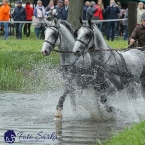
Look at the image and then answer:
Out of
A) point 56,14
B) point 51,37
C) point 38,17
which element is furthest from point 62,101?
point 56,14

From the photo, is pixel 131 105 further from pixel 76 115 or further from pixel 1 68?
pixel 1 68

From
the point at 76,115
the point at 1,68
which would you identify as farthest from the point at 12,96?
the point at 76,115

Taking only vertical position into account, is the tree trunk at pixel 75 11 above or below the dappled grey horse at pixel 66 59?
below

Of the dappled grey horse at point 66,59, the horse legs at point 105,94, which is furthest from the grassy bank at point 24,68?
the horse legs at point 105,94

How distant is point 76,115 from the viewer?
1427 centimetres

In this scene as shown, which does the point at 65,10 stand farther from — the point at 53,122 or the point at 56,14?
the point at 53,122

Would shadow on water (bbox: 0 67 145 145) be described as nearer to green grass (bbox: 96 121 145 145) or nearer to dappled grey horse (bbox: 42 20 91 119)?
dappled grey horse (bbox: 42 20 91 119)

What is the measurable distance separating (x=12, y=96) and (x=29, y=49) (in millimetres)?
6188

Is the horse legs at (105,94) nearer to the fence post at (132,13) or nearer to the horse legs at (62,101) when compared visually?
the horse legs at (62,101)

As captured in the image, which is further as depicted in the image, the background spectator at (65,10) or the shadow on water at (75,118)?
the background spectator at (65,10)

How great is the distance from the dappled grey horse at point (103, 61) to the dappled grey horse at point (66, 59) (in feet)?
0.60

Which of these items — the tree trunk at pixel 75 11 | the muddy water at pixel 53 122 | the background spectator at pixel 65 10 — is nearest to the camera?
the muddy water at pixel 53 122

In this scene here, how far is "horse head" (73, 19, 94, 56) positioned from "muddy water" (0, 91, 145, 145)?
0.84 meters

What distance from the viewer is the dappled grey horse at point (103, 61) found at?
13.8m
